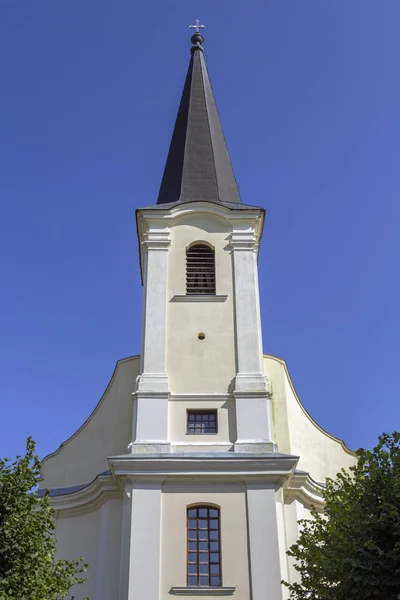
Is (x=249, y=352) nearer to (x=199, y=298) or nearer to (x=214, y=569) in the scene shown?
(x=199, y=298)

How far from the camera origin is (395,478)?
13.2 metres

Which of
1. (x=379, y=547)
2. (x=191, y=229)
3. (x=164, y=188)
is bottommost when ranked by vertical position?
(x=379, y=547)

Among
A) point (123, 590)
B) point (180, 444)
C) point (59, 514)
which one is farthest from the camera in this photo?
point (59, 514)

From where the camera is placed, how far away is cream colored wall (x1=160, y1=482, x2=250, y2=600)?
17.3 metres

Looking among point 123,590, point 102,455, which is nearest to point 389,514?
point 123,590

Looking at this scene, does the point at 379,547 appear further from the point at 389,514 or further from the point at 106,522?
the point at 106,522

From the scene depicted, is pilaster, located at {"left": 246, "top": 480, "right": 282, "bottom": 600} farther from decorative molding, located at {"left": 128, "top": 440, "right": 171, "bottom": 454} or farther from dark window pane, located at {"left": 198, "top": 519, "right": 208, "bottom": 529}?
decorative molding, located at {"left": 128, "top": 440, "right": 171, "bottom": 454}

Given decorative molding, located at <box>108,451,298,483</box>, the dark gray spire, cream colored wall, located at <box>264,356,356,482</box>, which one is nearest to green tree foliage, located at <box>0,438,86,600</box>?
decorative molding, located at <box>108,451,298,483</box>

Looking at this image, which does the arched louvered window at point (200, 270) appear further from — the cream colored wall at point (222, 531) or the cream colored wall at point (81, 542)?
the cream colored wall at point (81, 542)

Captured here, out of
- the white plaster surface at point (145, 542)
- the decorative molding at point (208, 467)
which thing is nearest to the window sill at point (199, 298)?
the decorative molding at point (208, 467)

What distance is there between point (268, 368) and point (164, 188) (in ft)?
24.6

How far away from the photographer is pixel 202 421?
65.0 ft

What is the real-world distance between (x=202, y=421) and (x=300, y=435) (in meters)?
3.57

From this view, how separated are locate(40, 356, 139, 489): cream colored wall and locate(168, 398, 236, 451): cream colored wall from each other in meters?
1.60
